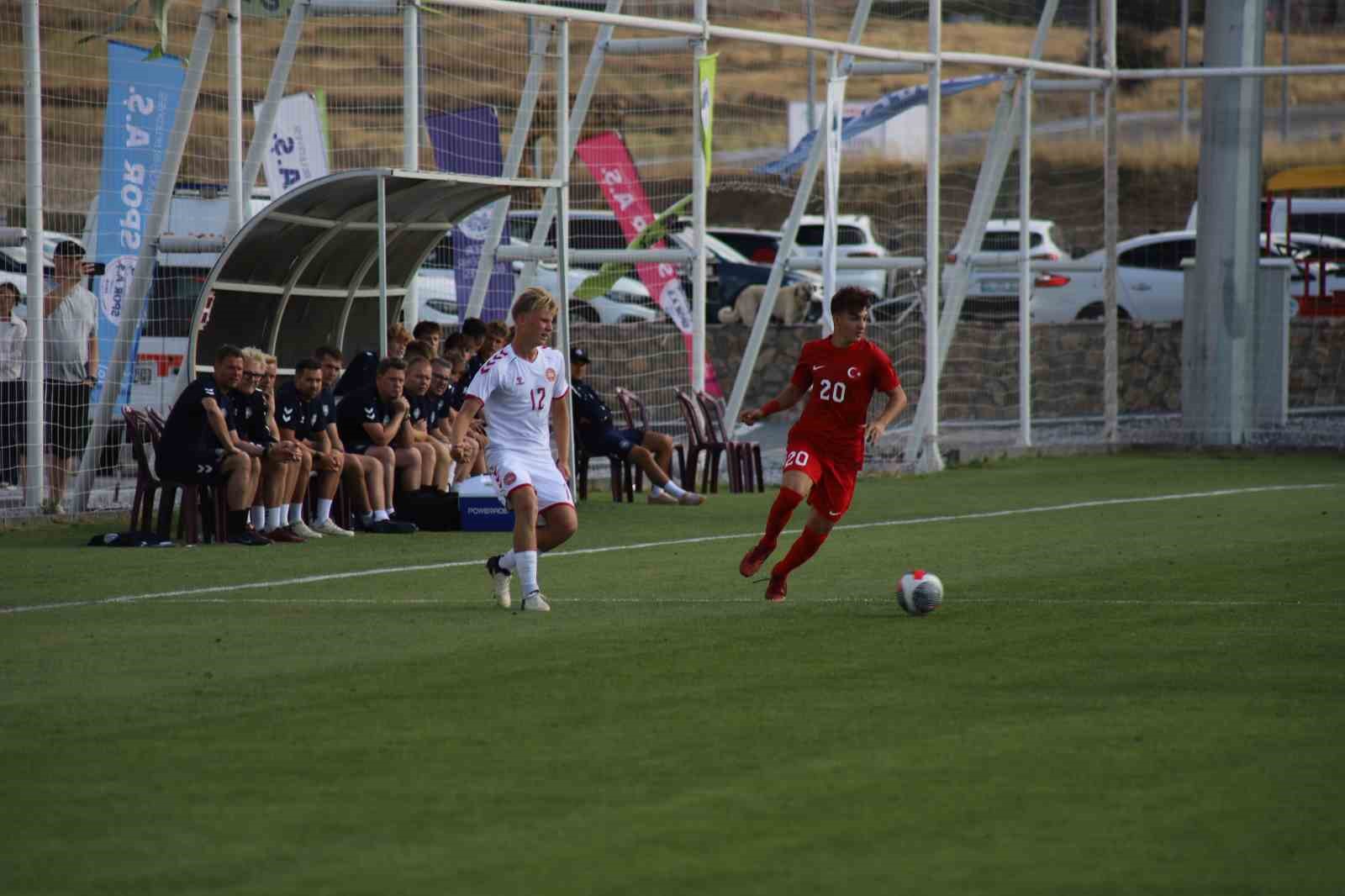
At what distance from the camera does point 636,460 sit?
64.1 ft

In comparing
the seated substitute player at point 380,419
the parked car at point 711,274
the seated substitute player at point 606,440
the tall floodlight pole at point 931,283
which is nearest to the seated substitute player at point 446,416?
the seated substitute player at point 380,419

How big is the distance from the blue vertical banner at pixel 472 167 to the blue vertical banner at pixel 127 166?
11.8 ft

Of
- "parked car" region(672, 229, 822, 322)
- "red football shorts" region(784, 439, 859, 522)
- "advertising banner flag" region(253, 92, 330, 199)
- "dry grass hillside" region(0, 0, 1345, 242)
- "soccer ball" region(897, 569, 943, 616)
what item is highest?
"dry grass hillside" region(0, 0, 1345, 242)

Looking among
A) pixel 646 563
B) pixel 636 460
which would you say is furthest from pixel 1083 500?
pixel 646 563

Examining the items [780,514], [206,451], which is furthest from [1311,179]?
[780,514]

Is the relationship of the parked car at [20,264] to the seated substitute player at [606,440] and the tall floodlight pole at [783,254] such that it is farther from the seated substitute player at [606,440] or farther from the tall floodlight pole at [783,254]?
the tall floodlight pole at [783,254]

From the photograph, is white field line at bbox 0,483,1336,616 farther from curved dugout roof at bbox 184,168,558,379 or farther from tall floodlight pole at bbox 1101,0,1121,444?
tall floodlight pole at bbox 1101,0,1121,444

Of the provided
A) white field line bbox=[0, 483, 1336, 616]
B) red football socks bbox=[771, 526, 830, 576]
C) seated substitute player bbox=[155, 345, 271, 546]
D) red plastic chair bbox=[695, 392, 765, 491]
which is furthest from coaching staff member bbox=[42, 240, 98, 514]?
red football socks bbox=[771, 526, 830, 576]

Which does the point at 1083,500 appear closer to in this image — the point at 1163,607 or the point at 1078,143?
the point at 1163,607

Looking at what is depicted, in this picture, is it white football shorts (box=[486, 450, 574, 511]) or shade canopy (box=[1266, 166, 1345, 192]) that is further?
shade canopy (box=[1266, 166, 1345, 192])

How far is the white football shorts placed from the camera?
1158 centimetres

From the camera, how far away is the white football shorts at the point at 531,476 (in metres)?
11.6

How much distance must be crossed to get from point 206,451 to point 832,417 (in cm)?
536

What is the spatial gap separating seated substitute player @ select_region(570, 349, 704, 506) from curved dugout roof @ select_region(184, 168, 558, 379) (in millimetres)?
1906
